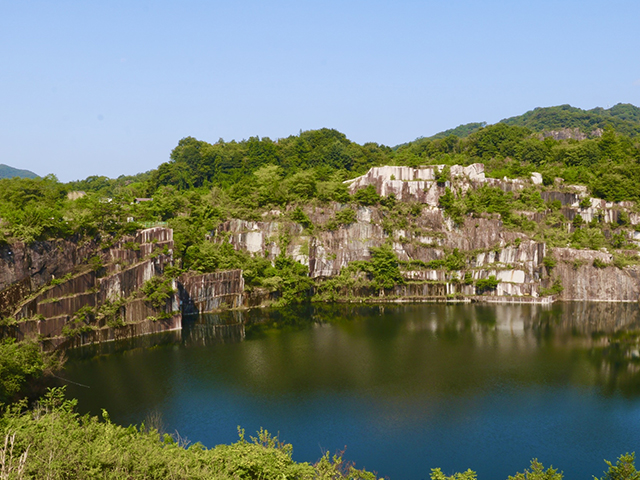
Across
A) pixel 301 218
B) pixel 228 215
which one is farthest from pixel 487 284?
pixel 228 215

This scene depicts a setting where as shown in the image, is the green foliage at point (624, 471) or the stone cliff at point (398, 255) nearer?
the green foliage at point (624, 471)

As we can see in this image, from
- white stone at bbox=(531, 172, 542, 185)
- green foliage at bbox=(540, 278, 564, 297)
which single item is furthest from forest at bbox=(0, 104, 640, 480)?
green foliage at bbox=(540, 278, 564, 297)

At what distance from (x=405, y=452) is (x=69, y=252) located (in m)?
28.7

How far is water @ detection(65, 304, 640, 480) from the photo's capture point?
26.1m

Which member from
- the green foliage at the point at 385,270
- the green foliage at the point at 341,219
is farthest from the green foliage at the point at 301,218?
the green foliage at the point at 385,270

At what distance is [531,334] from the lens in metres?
45.0

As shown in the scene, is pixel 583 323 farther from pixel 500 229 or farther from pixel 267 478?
pixel 267 478

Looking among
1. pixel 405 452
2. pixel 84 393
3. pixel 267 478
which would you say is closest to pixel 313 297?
pixel 84 393

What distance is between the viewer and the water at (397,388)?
2606cm

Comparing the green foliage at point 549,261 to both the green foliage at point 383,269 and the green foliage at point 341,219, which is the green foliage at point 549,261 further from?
the green foliage at point 341,219

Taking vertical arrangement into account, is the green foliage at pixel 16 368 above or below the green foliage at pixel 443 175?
below

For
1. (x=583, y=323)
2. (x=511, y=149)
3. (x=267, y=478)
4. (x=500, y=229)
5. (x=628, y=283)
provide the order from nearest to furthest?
(x=267, y=478), (x=583, y=323), (x=628, y=283), (x=500, y=229), (x=511, y=149)

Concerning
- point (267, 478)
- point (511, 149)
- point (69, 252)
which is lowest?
point (267, 478)

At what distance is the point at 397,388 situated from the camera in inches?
1296
